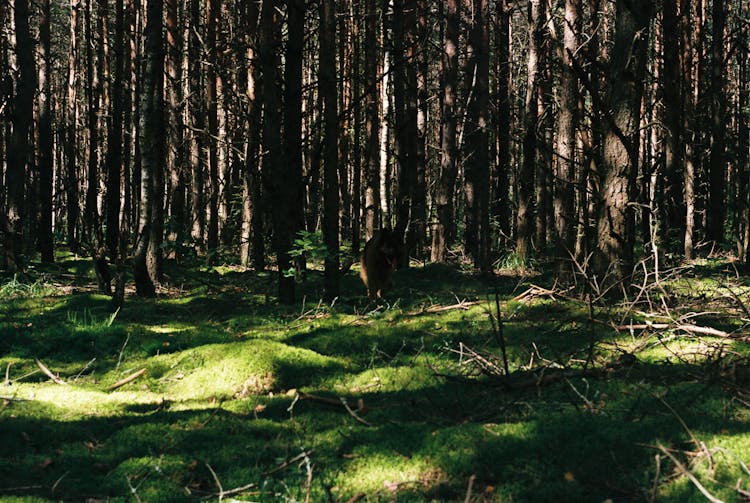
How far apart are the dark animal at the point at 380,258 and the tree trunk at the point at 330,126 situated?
56 centimetres

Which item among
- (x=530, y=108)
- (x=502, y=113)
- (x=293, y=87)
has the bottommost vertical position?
(x=293, y=87)

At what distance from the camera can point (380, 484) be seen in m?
4.03

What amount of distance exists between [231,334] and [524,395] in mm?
4165

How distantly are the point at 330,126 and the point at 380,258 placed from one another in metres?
2.29

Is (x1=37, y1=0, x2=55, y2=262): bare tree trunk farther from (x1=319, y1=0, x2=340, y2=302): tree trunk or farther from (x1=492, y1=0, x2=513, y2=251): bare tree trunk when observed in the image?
(x1=492, y1=0, x2=513, y2=251): bare tree trunk

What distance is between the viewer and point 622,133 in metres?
8.13

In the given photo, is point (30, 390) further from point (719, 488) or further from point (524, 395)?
point (719, 488)

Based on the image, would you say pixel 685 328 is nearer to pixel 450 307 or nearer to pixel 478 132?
pixel 450 307

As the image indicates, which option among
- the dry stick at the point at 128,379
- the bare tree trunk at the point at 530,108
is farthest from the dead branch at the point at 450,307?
the bare tree trunk at the point at 530,108

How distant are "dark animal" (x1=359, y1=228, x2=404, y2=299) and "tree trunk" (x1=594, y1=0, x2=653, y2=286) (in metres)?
3.35

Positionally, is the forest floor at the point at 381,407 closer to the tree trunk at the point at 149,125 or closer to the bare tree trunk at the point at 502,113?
the tree trunk at the point at 149,125

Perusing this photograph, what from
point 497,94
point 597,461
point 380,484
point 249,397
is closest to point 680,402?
point 597,461

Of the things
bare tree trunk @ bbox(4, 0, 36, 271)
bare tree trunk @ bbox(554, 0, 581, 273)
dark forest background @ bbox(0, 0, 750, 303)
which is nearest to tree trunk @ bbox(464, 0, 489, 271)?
dark forest background @ bbox(0, 0, 750, 303)

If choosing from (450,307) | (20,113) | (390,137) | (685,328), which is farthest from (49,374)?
(390,137)
